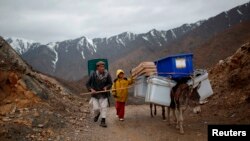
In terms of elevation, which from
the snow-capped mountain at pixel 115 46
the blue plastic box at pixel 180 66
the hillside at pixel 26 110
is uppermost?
the snow-capped mountain at pixel 115 46

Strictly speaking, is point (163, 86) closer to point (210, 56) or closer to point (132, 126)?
point (132, 126)

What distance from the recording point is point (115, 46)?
15325 centimetres

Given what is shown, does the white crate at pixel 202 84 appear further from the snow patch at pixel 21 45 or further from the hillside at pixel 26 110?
the snow patch at pixel 21 45

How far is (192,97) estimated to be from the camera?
33.3 ft

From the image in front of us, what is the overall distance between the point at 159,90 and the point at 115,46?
5648 inches

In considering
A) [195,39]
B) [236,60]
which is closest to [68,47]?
Answer: [195,39]

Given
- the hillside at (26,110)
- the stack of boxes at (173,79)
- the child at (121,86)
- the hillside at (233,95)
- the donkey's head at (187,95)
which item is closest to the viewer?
the hillside at (26,110)

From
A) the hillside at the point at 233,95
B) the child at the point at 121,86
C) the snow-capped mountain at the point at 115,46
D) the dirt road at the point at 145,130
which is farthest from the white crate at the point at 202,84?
the snow-capped mountain at the point at 115,46

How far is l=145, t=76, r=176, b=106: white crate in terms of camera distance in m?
10.2

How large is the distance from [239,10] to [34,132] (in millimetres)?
115971

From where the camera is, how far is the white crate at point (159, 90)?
10164 millimetres

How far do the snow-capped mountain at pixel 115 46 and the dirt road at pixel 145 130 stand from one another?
89.2m

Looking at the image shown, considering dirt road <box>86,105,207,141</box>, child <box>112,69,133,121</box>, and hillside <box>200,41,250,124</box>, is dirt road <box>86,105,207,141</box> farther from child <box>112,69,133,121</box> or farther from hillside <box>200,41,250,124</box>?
hillside <box>200,41,250,124</box>

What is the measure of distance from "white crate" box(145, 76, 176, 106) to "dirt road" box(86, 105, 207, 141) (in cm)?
93
